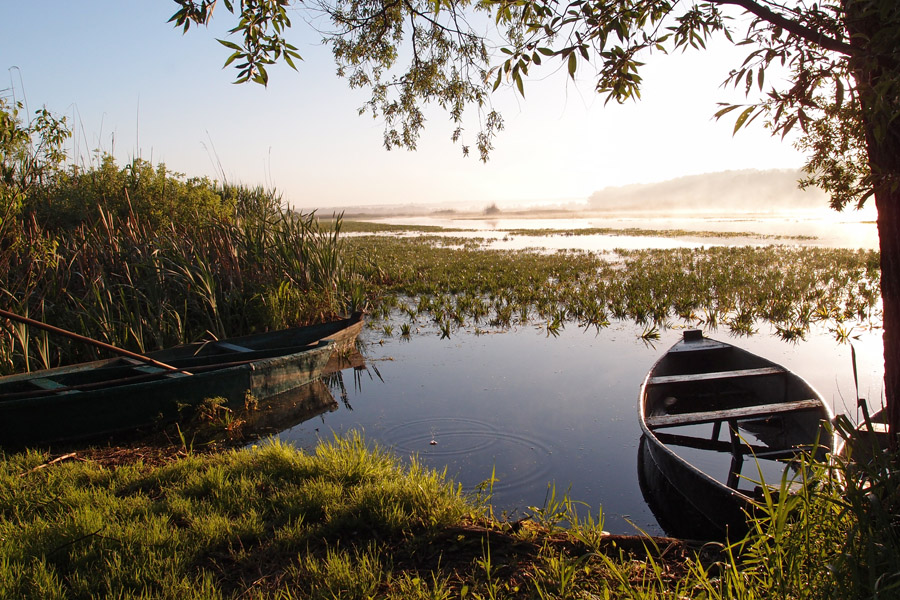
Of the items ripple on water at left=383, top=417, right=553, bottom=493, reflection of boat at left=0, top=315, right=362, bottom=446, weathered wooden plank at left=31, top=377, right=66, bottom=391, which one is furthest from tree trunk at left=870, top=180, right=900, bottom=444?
weathered wooden plank at left=31, top=377, right=66, bottom=391

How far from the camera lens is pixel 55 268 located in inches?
323

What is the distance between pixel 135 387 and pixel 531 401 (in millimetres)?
4688

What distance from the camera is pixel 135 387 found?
5805 mm

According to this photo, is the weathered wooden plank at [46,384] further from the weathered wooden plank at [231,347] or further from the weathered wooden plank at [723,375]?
the weathered wooden plank at [723,375]

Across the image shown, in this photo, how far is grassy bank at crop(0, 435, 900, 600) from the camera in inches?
98.9

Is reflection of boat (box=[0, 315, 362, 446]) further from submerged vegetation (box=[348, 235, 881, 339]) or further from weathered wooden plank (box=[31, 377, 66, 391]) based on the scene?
submerged vegetation (box=[348, 235, 881, 339])

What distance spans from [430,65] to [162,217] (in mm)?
7050

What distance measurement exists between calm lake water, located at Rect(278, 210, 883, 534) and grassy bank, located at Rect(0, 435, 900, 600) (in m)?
0.62

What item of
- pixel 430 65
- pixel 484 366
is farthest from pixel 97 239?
pixel 484 366

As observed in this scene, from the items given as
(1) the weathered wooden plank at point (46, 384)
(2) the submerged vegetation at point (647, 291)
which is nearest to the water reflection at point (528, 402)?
(2) the submerged vegetation at point (647, 291)

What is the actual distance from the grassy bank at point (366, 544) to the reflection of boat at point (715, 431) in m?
0.34

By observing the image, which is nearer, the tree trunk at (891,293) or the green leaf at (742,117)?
the green leaf at (742,117)

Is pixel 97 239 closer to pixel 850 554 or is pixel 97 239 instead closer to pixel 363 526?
pixel 363 526

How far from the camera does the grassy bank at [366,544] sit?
2.51 meters
